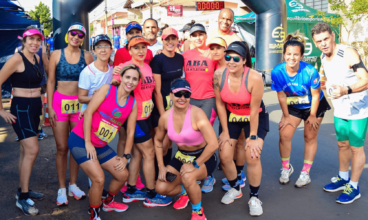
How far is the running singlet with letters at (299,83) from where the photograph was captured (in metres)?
4.15

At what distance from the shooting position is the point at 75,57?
411 cm

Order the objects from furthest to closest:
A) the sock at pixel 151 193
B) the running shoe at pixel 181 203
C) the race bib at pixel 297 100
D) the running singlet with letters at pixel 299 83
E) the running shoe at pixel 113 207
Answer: the race bib at pixel 297 100 → the running singlet with letters at pixel 299 83 → the sock at pixel 151 193 → the running shoe at pixel 181 203 → the running shoe at pixel 113 207

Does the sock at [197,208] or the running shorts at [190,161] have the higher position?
the running shorts at [190,161]

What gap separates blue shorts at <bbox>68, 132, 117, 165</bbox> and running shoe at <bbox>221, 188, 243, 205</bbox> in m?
1.44

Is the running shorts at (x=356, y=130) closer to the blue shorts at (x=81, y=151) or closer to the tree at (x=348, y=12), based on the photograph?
the blue shorts at (x=81, y=151)

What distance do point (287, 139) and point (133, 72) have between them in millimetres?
2305

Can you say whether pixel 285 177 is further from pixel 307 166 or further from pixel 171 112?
pixel 171 112

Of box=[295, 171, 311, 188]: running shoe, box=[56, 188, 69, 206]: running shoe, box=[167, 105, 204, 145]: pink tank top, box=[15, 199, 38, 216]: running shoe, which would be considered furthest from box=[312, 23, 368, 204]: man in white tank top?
box=[15, 199, 38, 216]: running shoe

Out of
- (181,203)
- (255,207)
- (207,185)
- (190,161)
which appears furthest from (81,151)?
(255,207)

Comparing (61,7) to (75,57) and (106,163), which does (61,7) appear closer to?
(75,57)

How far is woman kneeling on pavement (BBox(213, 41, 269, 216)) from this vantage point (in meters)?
3.69

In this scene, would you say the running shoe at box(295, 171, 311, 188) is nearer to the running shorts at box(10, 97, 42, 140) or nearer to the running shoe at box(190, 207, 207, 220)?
the running shoe at box(190, 207, 207, 220)

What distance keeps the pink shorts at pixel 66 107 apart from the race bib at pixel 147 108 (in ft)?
2.65

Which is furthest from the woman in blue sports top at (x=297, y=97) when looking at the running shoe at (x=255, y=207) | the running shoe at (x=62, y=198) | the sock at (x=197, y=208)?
the running shoe at (x=62, y=198)
